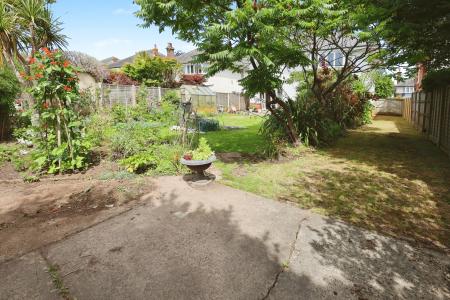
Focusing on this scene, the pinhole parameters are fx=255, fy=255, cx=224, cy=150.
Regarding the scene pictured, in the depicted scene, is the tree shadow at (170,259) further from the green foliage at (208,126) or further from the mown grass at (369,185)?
the green foliage at (208,126)

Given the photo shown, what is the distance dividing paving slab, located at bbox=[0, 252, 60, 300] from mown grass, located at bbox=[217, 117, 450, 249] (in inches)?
133

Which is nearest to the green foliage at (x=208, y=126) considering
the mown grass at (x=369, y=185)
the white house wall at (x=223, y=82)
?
the mown grass at (x=369, y=185)

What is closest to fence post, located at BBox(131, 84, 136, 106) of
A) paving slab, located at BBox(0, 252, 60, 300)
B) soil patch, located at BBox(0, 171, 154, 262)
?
soil patch, located at BBox(0, 171, 154, 262)

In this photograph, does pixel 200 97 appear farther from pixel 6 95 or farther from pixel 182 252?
pixel 182 252

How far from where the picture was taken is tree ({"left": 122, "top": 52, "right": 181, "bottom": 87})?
25609 mm

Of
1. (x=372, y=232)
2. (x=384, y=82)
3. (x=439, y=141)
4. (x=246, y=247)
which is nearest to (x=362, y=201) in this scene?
(x=372, y=232)

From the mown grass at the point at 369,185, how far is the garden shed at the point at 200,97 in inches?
586

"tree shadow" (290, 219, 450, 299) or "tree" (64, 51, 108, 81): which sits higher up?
"tree" (64, 51, 108, 81)

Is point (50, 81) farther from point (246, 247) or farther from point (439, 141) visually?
point (439, 141)

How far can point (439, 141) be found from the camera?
8414mm

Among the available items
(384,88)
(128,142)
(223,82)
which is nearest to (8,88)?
(128,142)

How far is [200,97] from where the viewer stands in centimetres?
2217

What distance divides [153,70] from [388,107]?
894 inches

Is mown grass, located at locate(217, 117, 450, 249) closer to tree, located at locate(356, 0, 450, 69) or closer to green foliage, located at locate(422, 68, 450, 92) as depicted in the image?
green foliage, located at locate(422, 68, 450, 92)
